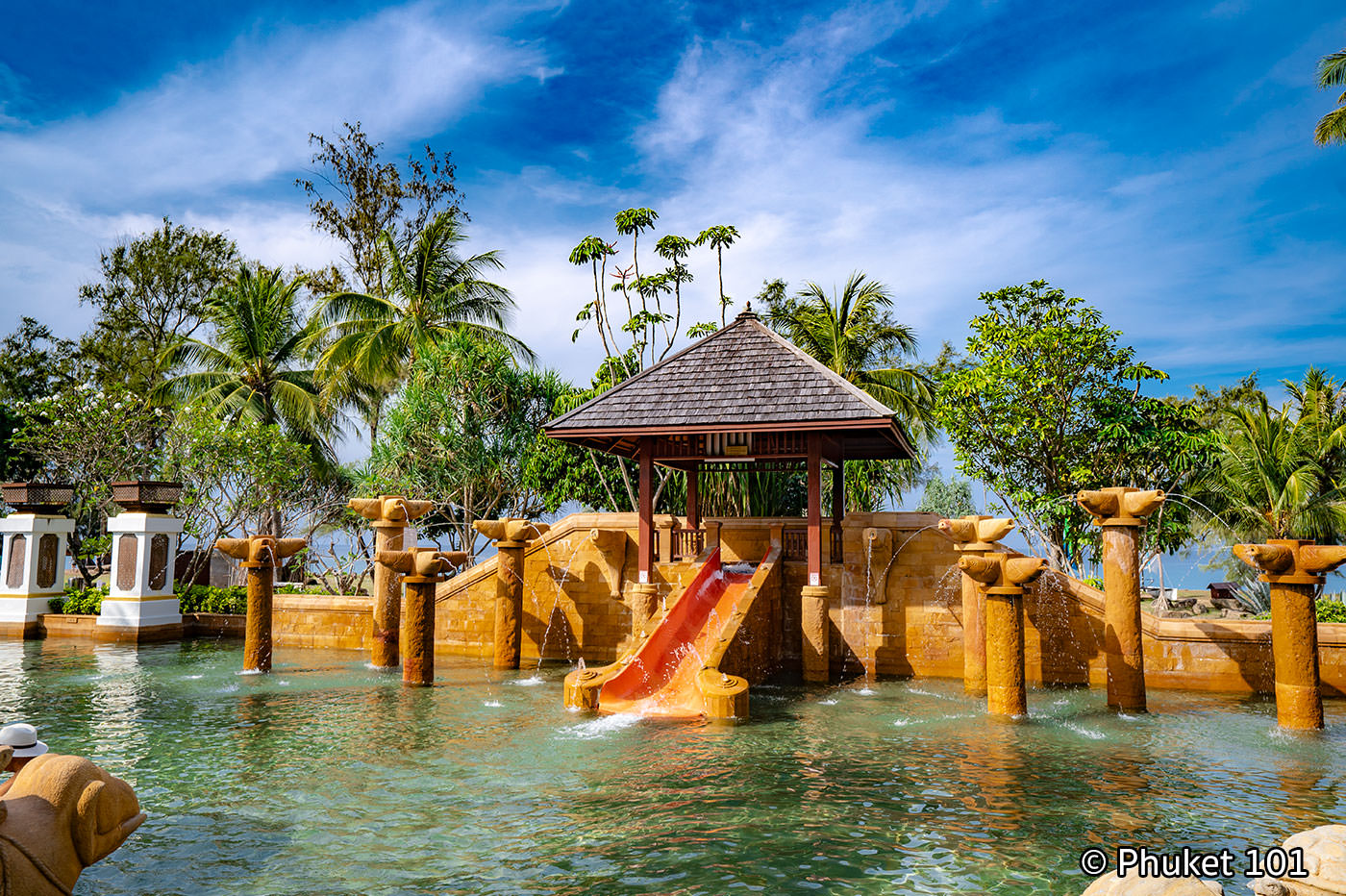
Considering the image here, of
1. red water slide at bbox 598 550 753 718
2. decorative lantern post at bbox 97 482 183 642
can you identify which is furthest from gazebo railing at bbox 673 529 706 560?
decorative lantern post at bbox 97 482 183 642

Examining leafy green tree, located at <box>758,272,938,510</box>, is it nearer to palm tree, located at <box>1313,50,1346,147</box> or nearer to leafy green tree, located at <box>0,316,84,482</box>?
palm tree, located at <box>1313,50,1346,147</box>

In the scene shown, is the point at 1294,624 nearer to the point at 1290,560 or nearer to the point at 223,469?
the point at 1290,560

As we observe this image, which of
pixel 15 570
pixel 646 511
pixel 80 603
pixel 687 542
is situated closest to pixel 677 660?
pixel 646 511

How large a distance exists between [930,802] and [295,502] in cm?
2224

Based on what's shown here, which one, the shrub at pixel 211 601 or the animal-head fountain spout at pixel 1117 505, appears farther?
the shrub at pixel 211 601

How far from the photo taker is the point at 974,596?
12.0 metres

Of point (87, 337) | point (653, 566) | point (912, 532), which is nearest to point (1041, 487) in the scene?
point (912, 532)

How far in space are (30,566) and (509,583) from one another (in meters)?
12.2

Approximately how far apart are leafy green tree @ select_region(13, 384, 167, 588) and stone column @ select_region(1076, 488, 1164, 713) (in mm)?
22045

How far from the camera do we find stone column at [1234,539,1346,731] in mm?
9164

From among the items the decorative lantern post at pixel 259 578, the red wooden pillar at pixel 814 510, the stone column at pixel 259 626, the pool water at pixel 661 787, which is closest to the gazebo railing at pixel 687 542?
the red wooden pillar at pixel 814 510

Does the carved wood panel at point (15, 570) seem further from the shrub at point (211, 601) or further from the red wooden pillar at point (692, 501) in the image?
the red wooden pillar at point (692, 501)

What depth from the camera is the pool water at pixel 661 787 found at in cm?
530

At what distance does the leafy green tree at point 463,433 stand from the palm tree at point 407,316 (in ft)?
7.09
